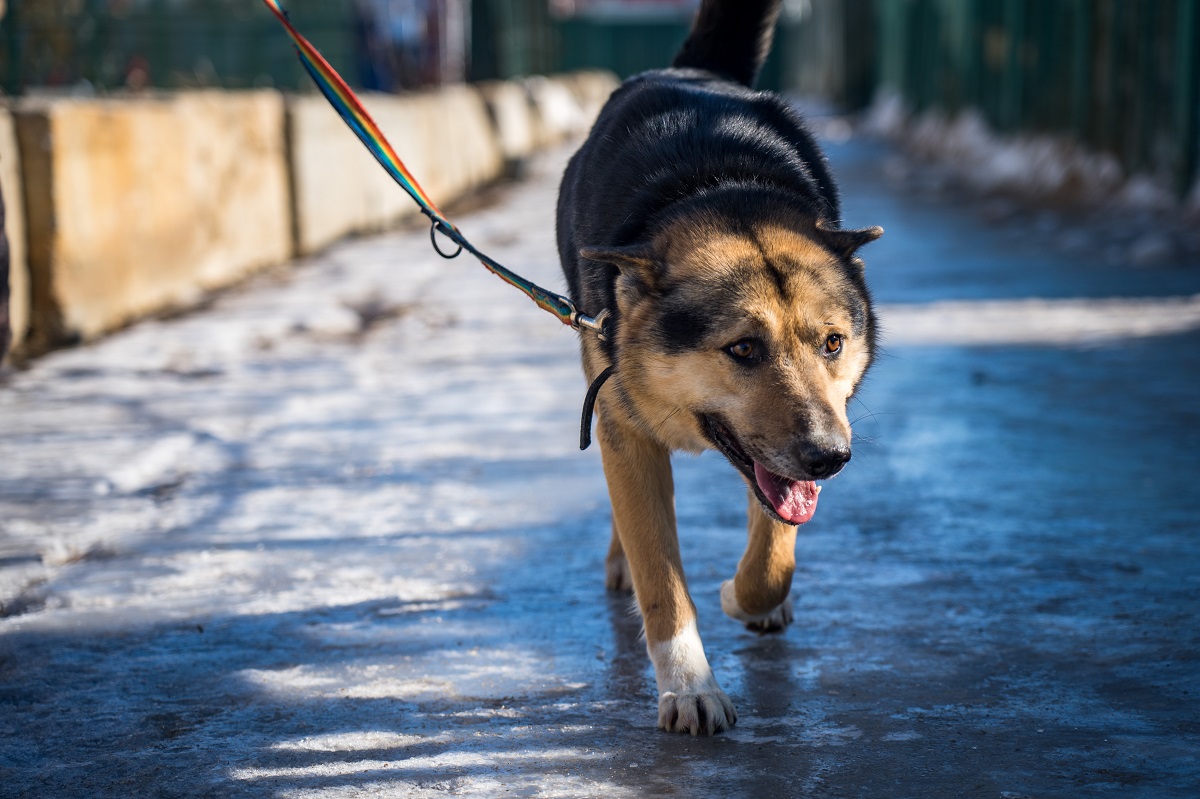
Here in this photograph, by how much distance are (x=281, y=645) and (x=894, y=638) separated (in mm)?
1511

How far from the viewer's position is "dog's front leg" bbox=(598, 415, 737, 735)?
9.55 ft

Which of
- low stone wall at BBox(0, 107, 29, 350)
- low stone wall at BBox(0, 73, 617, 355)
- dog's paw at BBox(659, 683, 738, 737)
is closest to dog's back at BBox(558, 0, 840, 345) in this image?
dog's paw at BBox(659, 683, 738, 737)

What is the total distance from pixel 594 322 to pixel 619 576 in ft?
2.71

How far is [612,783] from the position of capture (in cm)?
266

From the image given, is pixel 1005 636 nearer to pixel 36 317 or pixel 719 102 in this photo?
pixel 719 102

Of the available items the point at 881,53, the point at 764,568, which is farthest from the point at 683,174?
the point at 881,53

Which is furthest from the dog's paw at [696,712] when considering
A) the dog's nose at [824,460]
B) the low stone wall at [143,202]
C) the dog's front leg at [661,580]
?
the low stone wall at [143,202]

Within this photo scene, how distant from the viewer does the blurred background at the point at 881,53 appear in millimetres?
10180

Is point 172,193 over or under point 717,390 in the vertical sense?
over

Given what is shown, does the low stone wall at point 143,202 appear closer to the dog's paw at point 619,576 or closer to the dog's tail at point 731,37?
the dog's tail at point 731,37

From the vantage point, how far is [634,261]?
311cm

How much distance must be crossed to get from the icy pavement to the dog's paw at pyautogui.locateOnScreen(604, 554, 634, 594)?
39mm

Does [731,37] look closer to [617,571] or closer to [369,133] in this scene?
[369,133]

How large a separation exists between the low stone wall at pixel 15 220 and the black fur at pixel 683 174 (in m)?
3.39
